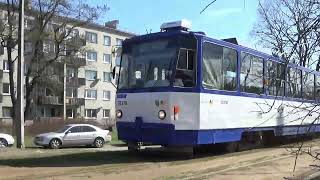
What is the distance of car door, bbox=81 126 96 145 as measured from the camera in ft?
97.4

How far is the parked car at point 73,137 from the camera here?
28844 mm

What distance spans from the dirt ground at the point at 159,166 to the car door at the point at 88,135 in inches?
507

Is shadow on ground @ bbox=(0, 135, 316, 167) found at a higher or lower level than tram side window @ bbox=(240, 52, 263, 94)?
lower

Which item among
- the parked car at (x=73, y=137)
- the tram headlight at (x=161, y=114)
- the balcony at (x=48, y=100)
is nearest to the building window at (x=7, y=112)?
the balcony at (x=48, y=100)

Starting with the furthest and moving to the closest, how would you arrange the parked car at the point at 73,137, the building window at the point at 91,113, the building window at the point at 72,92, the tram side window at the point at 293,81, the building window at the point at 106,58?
1. the building window at the point at 106,58
2. the building window at the point at 91,113
3. the building window at the point at 72,92
4. the parked car at the point at 73,137
5. the tram side window at the point at 293,81

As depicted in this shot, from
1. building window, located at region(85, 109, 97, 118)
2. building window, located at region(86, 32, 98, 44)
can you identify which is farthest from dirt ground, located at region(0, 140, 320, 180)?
building window, located at region(86, 32, 98, 44)

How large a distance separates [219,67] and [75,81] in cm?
6922

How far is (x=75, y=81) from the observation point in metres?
83.5

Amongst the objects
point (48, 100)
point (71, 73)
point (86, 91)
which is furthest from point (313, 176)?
point (86, 91)

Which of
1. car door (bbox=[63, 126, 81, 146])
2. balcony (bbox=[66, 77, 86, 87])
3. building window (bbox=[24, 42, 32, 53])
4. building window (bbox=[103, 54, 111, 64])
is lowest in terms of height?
car door (bbox=[63, 126, 81, 146])

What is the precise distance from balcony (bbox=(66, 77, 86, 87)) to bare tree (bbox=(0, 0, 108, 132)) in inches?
944

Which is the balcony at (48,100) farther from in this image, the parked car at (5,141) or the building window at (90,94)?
the parked car at (5,141)

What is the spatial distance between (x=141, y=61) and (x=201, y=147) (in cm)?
422

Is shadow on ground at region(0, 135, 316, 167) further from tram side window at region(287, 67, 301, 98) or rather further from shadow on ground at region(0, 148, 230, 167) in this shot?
tram side window at region(287, 67, 301, 98)
